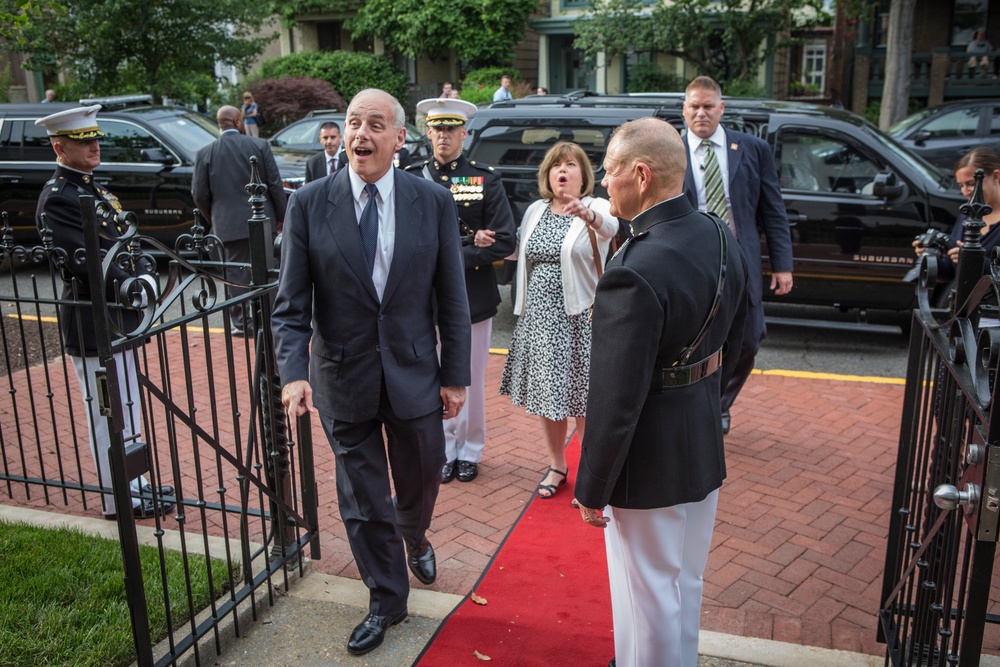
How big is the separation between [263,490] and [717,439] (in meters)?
1.89

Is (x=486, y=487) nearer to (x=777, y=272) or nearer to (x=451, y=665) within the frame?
(x=451, y=665)

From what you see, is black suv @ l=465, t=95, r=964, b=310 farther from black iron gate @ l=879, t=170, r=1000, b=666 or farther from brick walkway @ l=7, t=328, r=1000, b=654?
black iron gate @ l=879, t=170, r=1000, b=666

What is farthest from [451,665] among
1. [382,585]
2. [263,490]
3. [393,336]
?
[393,336]

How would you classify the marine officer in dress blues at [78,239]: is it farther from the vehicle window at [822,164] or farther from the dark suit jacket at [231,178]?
the vehicle window at [822,164]

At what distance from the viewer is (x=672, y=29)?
74.8 feet

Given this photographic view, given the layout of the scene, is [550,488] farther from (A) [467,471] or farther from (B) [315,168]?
(B) [315,168]

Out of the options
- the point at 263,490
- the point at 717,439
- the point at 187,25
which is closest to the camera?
the point at 717,439

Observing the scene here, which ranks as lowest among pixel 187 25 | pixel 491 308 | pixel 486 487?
pixel 486 487

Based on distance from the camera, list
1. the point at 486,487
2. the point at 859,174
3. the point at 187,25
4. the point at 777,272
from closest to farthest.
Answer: the point at 486,487, the point at 777,272, the point at 859,174, the point at 187,25

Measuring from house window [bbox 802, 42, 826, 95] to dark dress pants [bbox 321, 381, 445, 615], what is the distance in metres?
30.6

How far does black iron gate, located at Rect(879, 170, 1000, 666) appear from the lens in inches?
86.5

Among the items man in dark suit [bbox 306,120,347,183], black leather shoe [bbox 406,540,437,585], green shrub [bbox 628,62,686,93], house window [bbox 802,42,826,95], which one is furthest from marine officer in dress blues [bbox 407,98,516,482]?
house window [bbox 802,42,826,95]

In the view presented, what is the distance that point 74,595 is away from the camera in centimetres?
379

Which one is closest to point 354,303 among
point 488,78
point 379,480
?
point 379,480
